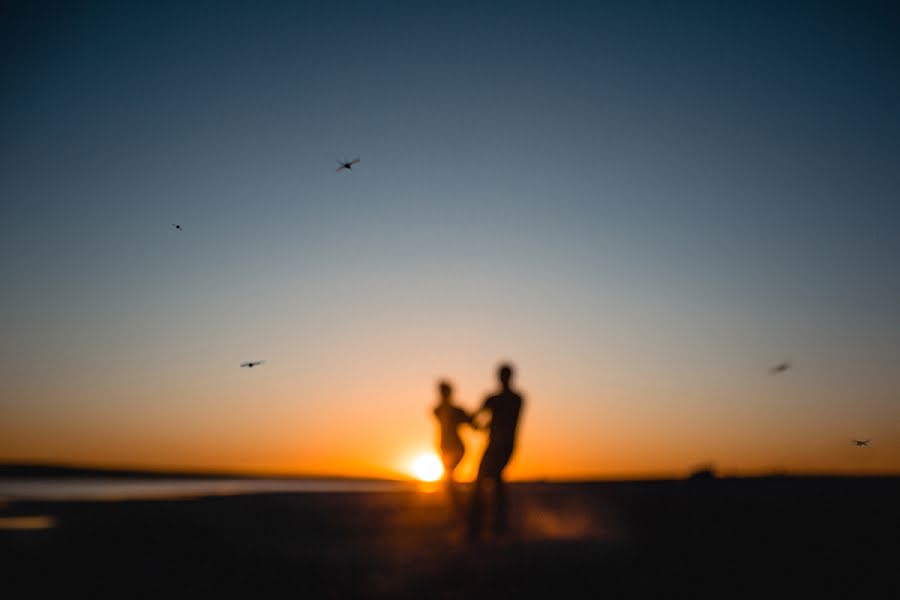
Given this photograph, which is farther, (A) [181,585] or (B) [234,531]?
(B) [234,531]

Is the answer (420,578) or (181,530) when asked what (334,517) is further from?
(420,578)

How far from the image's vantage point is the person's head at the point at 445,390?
492 inches

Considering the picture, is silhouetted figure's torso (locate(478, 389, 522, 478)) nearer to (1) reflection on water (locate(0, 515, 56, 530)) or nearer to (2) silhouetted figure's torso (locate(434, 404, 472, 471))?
(2) silhouetted figure's torso (locate(434, 404, 472, 471))

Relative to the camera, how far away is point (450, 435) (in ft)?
40.4

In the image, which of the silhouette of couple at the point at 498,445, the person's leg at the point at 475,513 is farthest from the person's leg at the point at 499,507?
the person's leg at the point at 475,513

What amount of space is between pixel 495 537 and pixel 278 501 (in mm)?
7346

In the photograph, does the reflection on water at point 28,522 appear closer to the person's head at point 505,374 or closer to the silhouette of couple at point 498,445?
the silhouette of couple at point 498,445

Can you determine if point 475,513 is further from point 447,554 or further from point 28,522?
point 28,522

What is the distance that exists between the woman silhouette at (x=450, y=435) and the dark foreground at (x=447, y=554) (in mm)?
635

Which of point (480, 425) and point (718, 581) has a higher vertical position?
point (480, 425)

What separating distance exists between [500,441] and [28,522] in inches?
263

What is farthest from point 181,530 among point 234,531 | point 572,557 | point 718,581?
point 718,581

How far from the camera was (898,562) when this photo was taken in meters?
7.18

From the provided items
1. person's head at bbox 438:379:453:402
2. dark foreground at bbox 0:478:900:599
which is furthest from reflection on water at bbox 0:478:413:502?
person's head at bbox 438:379:453:402
